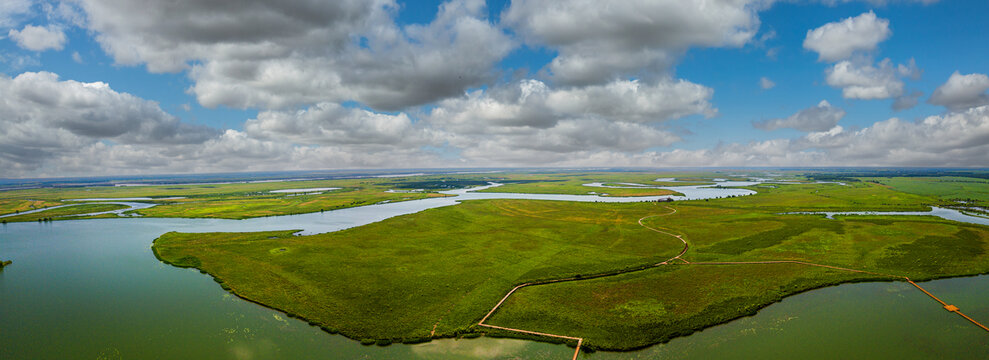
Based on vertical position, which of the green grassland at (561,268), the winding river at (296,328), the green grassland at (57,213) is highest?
the green grassland at (57,213)

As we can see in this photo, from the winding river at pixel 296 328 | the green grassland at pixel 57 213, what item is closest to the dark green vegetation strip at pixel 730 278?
the winding river at pixel 296 328

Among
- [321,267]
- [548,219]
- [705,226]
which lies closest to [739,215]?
[705,226]

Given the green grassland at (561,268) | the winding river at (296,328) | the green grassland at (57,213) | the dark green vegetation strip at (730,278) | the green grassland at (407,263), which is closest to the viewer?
the winding river at (296,328)

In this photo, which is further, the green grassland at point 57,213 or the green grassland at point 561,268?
the green grassland at point 57,213

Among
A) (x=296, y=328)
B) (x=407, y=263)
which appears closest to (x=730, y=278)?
(x=407, y=263)

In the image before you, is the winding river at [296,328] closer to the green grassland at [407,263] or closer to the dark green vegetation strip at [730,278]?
the dark green vegetation strip at [730,278]

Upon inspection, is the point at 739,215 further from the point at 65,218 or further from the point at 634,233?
the point at 65,218

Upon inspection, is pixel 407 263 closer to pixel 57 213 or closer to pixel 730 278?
pixel 730 278
